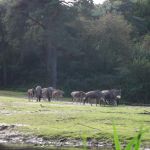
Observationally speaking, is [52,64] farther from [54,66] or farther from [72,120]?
[72,120]

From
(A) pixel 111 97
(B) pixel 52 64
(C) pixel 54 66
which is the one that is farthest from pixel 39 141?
(B) pixel 52 64

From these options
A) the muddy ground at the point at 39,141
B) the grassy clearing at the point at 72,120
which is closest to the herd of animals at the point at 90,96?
the grassy clearing at the point at 72,120

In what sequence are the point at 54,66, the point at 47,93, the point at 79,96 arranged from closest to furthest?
the point at 47,93 < the point at 79,96 < the point at 54,66

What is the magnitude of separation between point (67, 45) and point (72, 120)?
37.5m

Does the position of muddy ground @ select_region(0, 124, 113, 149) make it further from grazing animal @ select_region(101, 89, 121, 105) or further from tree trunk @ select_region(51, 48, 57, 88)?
tree trunk @ select_region(51, 48, 57, 88)

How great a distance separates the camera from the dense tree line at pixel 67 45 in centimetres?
6944

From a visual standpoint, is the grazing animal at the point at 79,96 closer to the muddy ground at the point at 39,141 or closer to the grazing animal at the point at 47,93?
the grazing animal at the point at 47,93

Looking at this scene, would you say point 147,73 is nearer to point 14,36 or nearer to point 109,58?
point 109,58

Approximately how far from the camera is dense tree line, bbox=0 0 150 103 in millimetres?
69438

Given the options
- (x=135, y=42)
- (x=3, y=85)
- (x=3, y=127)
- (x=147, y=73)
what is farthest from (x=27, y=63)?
(x=3, y=127)

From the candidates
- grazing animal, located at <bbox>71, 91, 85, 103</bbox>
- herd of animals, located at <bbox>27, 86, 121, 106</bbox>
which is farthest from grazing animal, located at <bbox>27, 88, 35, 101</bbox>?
grazing animal, located at <bbox>71, 91, 85, 103</bbox>

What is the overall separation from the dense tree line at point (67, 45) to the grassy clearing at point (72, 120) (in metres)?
27.5

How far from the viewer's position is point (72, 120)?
33.1 metres

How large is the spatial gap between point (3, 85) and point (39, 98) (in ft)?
95.2
